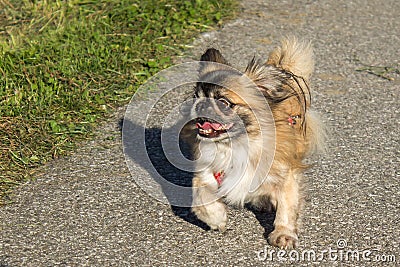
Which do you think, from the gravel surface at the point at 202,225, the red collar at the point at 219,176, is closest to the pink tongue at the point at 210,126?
the red collar at the point at 219,176

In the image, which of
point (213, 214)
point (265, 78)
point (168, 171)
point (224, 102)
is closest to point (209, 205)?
point (213, 214)

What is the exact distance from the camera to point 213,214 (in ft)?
13.0

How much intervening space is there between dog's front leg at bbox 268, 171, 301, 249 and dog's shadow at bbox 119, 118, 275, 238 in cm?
12

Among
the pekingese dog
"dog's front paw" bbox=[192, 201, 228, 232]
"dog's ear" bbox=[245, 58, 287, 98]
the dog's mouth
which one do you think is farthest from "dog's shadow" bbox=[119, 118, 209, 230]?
"dog's ear" bbox=[245, 58, 287, 98]

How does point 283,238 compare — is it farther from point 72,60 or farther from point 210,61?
point 72,60

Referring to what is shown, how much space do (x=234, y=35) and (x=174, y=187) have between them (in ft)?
9.68

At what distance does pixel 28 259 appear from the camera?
3785mm

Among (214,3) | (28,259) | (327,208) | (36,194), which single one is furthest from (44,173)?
(214,3)

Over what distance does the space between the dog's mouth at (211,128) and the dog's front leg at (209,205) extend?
33 cm

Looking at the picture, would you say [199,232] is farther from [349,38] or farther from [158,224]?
[349,38]

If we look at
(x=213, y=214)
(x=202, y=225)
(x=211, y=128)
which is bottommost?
(x=202, y=225)

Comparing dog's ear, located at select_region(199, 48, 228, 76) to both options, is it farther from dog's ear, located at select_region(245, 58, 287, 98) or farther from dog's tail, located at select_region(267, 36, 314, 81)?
dog's tail, located at select_region(267, 36, 314, 81)

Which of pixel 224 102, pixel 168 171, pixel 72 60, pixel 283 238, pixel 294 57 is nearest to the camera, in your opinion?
pixel 224 102

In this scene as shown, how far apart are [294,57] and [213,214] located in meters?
1.18
